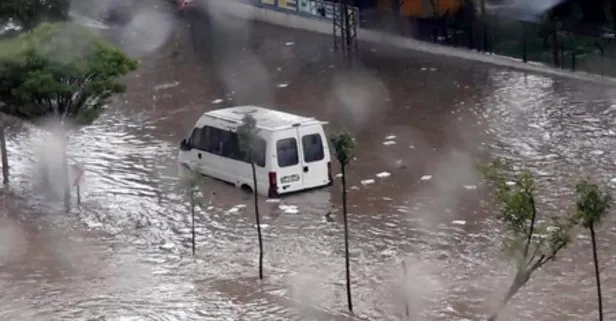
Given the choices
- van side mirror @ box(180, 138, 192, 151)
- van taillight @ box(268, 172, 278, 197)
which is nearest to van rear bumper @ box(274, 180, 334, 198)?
van taillight @ box(268, 172, 278, 197)

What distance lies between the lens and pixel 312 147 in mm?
19359

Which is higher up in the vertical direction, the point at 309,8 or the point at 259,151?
the point at 259,151

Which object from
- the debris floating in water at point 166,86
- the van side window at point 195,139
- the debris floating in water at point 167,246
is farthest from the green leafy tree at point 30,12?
the debris floating in water at point 167,246

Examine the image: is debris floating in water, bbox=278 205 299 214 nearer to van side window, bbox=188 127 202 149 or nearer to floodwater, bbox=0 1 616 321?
floodwater, bbox=0 1 616 321

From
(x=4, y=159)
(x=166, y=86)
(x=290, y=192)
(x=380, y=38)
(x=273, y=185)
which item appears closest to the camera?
(x=273, y=185)

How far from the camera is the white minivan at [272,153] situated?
19.0 meters

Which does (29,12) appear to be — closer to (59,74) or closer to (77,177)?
(77,177)

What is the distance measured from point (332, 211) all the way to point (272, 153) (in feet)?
4.44

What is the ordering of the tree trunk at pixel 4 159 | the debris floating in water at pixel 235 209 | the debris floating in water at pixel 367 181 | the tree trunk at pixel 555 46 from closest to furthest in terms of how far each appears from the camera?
the debris floating in water at pixel 235 209 → the debris floating in water at pixel 367 181 → the tree trunk at pixel 4 159 → the tree trunk at pixel 555 46

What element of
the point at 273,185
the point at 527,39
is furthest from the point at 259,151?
the point at 527,39

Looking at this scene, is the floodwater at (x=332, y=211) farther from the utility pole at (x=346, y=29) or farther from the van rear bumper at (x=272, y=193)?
the utility pole at (x=346, y=29)

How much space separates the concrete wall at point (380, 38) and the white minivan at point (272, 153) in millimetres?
9244

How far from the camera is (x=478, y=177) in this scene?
Answer: 19.6 m

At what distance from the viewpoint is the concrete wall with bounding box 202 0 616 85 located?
27.9 metres
